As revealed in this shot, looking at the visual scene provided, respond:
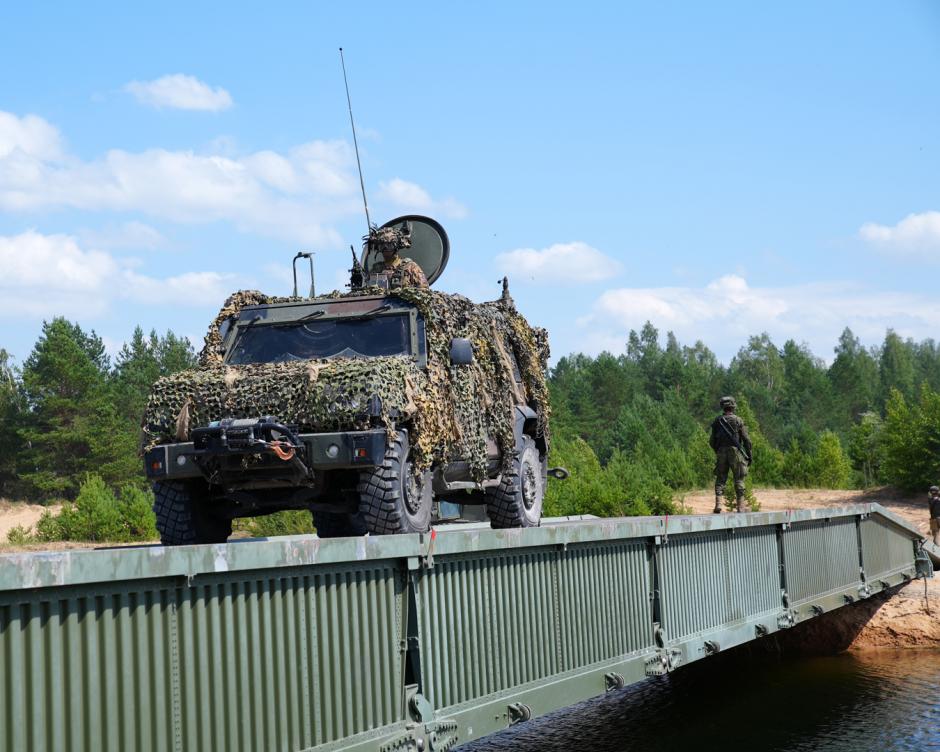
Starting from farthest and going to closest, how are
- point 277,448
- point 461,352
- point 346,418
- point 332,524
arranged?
point 332,524 → point 461,352 → point 346,418 → point 277,448

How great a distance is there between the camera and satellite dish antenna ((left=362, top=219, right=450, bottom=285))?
13.6 m

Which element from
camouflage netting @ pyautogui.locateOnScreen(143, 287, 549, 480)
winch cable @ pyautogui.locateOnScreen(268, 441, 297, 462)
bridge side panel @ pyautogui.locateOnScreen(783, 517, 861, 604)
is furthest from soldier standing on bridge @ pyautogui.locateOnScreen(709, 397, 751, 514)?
winch cable @ pyautogui.locateOnScreen(268, 441, 297, 462)

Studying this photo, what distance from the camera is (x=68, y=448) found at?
1853 inches

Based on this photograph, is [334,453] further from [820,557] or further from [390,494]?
[820,557]

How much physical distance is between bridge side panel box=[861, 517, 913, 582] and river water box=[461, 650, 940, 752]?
4.30 ft

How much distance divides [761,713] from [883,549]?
5324mm

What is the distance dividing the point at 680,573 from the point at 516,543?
3.34 metres

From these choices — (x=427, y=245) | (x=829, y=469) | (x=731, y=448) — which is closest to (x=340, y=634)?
(x=427, y=245)

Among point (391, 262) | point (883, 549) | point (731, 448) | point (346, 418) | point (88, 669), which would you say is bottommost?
point (883, 549)

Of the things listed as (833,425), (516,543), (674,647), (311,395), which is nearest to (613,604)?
(674,647)

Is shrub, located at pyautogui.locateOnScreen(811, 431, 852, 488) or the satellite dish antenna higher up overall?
the satellite dish antenna

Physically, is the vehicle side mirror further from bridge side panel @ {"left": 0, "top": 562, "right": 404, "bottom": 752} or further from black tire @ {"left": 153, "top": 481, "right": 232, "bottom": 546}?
bridge side panel @ {"left": 0, "top": 562, "right": 404, "bottom": 752}

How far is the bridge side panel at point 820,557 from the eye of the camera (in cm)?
1385

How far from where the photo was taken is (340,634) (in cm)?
588
